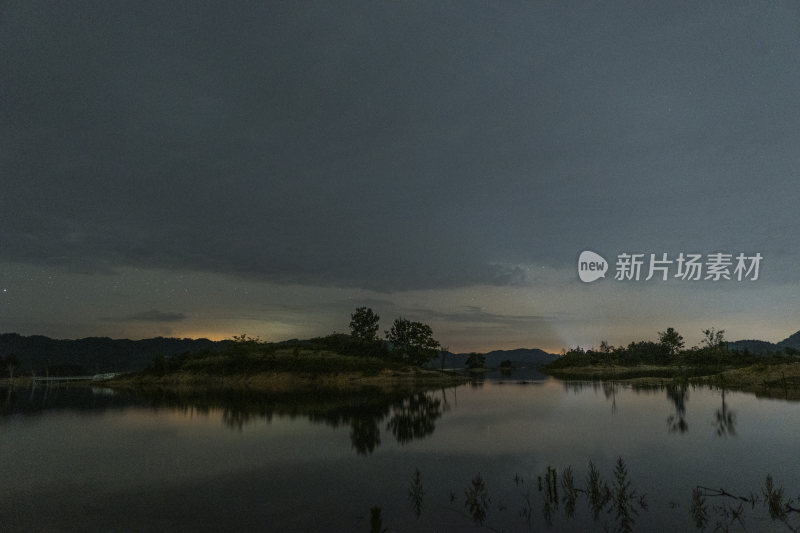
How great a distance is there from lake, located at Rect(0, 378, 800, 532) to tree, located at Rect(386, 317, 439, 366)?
3466 inches

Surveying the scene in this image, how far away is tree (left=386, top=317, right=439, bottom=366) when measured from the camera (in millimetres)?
143000

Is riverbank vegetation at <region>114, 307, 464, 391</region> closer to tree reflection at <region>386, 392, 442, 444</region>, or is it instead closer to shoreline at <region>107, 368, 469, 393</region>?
shoreline at <region>107, 368, 469, 393</region>

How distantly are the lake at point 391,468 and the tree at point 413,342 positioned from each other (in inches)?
3466

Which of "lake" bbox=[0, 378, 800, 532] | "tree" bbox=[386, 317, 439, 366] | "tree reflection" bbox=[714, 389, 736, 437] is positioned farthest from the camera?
"tree" bbox=[386, 317, 439, 366]

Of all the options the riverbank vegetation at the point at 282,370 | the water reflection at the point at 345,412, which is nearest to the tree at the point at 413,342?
the riverbank vegetation at the point at 282,370

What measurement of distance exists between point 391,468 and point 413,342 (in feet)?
389

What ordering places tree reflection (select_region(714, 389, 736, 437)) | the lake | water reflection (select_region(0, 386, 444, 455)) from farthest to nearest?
water reflection (select_region(0, 386, 444, 455))
tree reflection (select_region(714, 389, 736, 437))
the lake

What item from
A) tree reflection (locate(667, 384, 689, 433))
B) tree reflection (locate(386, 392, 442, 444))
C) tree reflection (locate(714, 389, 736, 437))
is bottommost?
tree reflection (locate(386, 392, 442, 444))

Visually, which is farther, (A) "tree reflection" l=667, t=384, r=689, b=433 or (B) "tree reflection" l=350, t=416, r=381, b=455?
(A) "tree reflection" l=667, t=384, r=689, b=433

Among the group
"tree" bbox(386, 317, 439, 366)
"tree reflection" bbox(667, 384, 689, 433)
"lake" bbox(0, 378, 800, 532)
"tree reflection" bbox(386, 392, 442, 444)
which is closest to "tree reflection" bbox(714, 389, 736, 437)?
"lake" bbox(0, 378, 800, 532)

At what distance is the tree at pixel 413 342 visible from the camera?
143000mm

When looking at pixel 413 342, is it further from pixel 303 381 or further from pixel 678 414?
pixel 678 414

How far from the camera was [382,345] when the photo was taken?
14738 centimetres

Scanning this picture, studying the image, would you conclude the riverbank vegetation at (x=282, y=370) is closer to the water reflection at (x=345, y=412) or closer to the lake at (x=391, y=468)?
the water reflection at (x=345, y=412)
